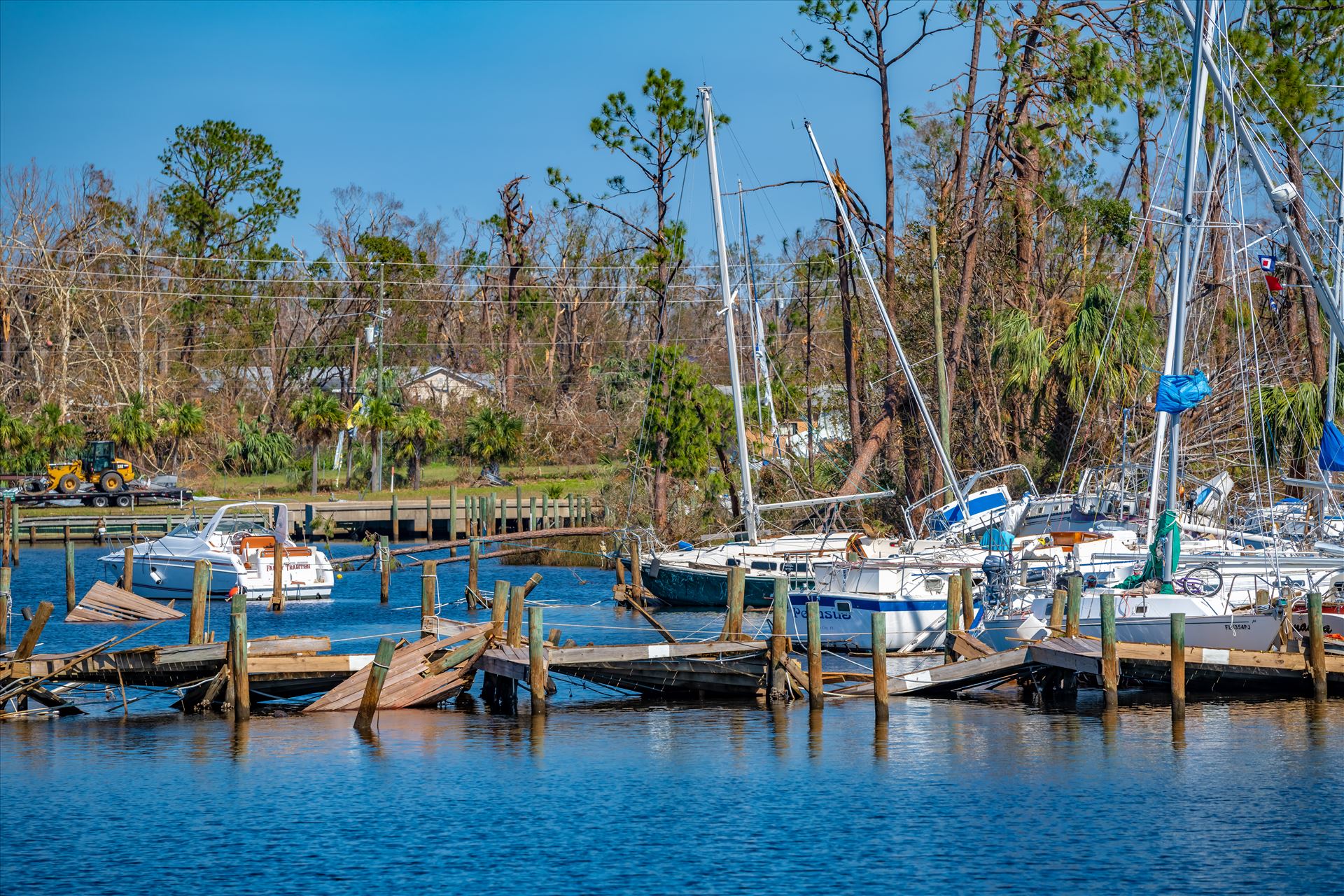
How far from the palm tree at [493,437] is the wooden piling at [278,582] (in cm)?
3219

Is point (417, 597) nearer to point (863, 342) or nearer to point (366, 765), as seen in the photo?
point (863, 342)

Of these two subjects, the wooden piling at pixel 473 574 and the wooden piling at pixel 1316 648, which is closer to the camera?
the wooden piling at pixel 1316 648

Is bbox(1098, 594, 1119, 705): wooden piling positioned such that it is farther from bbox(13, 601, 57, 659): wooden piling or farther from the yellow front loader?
the yellow front loader

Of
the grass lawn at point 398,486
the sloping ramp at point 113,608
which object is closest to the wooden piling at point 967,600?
the sloping ramp at point 113,608

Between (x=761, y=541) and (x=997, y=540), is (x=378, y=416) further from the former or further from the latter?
(x=997, y=540)

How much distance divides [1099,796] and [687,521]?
32295mm

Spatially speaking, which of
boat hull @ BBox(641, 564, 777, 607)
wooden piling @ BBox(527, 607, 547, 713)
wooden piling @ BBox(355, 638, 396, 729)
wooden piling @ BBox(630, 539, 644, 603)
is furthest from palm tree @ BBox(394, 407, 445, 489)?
wooden piling @ BBox(355, 638, 396, 729)

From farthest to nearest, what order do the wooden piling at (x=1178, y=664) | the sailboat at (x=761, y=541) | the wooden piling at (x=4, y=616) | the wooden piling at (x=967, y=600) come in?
the sailboat at (x=761, y=541) < the wooden piling at (x=4, y=616) < the wooden piling at (x=967, y=600) < the wooden piling at (x=1178, y=664)

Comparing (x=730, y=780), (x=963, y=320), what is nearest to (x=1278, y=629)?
(x=730, y=780)

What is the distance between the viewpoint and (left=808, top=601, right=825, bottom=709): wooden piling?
2406 centimetres

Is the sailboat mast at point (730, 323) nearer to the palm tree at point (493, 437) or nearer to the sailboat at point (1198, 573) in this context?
the sailboat at point (1198, 573)

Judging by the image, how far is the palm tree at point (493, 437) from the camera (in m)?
74.5

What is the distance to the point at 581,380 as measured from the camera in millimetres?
89750

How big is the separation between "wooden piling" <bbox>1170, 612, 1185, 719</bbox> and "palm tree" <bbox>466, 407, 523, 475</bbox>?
2089 inches
